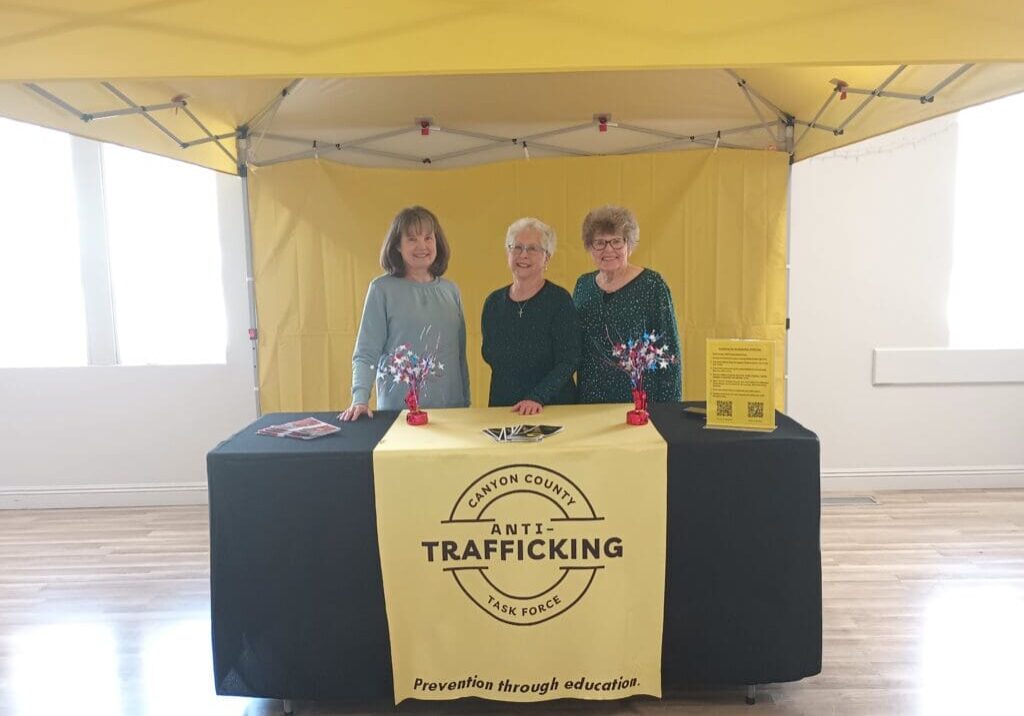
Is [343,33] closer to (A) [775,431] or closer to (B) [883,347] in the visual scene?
(A) [775,431]

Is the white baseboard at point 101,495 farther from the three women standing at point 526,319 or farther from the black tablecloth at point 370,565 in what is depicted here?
the black tablecloth at point 370,565

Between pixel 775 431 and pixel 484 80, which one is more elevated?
pixel 484 80

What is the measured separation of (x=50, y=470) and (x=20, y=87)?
2453 millimetres

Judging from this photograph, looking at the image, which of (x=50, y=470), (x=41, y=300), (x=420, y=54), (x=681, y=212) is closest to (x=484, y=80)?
(x=681, y=212)

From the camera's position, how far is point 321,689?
178 centimetres

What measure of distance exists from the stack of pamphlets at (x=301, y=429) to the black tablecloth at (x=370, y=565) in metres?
0.05

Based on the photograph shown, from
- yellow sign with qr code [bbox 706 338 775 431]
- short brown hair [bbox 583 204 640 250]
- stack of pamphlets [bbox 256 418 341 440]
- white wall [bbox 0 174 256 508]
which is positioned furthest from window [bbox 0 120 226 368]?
yellow sign with qr code [bbox 706 338 775 431]

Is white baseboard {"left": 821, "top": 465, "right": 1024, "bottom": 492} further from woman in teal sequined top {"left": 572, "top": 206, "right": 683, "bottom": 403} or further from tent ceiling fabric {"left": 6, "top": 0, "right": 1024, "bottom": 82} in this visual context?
tent ceiling fabric {"left": 6, "top": 0, "right": 1024, "bottom": 82}

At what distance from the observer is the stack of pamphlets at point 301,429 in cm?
184

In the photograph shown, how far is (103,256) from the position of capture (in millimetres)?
3645

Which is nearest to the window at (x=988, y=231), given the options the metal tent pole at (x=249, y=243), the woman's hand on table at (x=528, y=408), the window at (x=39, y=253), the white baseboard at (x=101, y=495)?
the woman's hand on table at (x=528, y=408)

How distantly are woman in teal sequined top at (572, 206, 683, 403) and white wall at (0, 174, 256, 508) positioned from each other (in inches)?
86.4

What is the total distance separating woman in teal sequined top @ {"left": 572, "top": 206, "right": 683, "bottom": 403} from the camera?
2164mm

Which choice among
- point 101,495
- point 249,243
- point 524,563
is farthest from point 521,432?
point 101,495
